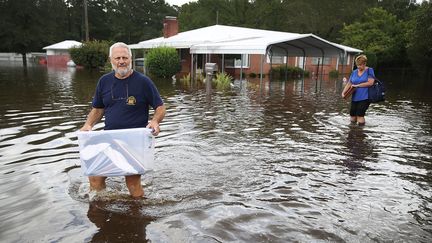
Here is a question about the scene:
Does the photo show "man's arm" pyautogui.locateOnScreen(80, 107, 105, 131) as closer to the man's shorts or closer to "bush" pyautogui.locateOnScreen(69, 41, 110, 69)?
the man's shorts

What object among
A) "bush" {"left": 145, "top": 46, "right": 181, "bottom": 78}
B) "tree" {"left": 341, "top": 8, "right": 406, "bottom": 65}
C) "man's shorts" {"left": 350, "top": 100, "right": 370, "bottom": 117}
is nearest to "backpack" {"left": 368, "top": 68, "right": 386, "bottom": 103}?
"man's shorts" {"left": 350, "top": 100, "right": 370, "bottom": 117}

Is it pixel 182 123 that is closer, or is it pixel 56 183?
pixel 56 183

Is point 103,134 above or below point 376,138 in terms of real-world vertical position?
above

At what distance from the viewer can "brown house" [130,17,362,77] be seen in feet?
66.0

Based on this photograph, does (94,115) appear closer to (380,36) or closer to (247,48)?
(247,48)

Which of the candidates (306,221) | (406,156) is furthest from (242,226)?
(406,156)

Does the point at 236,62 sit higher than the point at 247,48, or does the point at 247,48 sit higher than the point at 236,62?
the point at 247,48

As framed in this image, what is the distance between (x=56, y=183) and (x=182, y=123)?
4.52m

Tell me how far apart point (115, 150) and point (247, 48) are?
15.5m

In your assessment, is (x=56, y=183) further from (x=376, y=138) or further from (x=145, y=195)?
(x=376, y=138)

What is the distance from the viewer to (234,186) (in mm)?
5164

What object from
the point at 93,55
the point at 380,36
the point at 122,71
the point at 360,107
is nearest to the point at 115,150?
the point at 122,71

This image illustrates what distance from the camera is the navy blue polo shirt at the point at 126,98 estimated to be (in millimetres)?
4180

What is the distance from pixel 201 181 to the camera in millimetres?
5348
